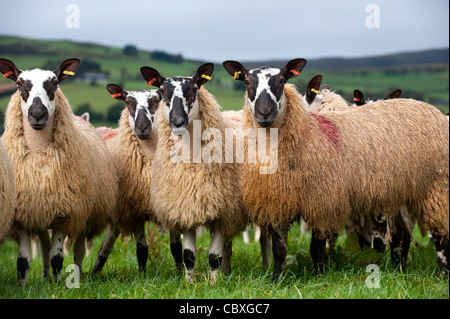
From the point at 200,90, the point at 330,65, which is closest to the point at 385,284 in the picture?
the point at 200,90

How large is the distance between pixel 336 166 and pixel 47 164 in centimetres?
293

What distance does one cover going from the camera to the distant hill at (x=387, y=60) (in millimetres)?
→ 15047

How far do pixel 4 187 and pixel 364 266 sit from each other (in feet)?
12.4

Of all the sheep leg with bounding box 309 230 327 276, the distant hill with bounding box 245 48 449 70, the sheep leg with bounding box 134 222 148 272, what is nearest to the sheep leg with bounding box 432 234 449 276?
the sheep leg with bounding box 309 230 327 276

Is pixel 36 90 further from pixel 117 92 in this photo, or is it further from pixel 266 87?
pixel 266 87

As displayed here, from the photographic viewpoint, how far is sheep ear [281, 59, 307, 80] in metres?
5.90

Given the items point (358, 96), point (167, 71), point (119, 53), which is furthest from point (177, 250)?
point (119, 53)

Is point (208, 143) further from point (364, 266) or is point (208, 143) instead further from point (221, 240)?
point (364, 266)

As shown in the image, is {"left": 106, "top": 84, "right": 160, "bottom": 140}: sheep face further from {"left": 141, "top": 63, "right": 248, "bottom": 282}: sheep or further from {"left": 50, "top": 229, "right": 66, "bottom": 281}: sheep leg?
{"left": 50, "top": 229, "right": 66, "bottom": 281}: sheep leg

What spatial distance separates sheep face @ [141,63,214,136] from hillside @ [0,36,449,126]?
5198 millimetres

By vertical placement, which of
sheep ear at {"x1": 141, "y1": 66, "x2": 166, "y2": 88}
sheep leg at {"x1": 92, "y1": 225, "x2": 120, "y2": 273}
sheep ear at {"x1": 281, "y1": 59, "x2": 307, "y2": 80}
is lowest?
sheep leg at {"x1": 92, "y1": 225, "x2": 120, "y2": 273}

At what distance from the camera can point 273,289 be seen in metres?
5.27

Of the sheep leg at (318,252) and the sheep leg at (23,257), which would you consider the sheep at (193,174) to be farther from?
the sheep leg at (23,257)

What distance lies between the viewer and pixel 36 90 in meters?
5.84
